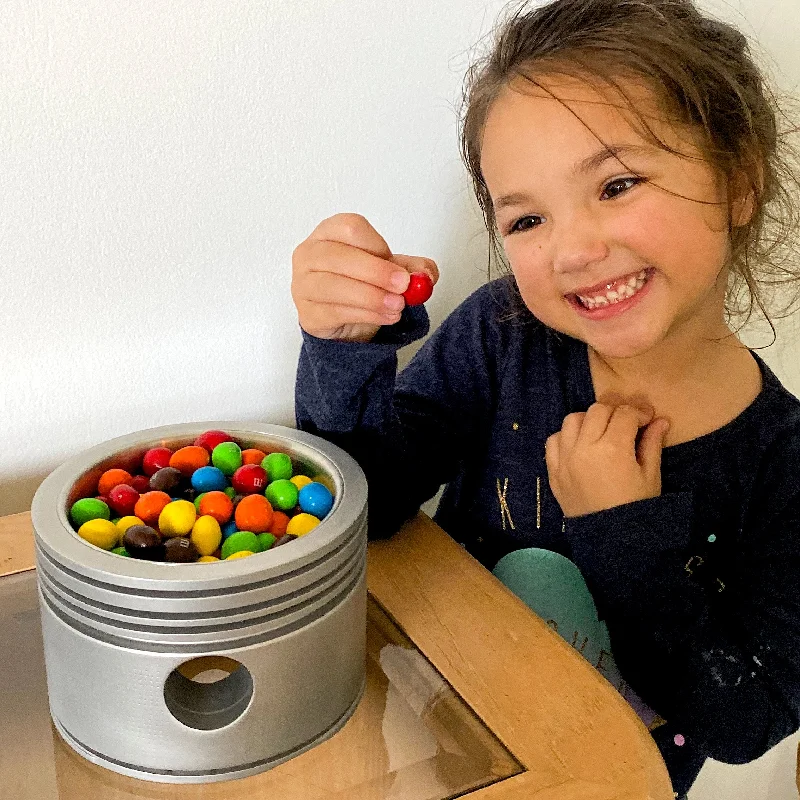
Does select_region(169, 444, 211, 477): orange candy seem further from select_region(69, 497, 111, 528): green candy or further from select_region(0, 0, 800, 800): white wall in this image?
select_region(0, 0, 800, 800): white wall

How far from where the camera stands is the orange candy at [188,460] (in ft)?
1.77

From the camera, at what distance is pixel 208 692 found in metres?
0.49

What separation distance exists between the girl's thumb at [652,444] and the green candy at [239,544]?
0.37 meters

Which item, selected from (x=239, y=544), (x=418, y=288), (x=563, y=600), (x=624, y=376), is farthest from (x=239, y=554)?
(x=624, y=376)

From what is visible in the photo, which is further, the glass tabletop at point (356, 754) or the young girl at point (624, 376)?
the young girl at point (624, 376)

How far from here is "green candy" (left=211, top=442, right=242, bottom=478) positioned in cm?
54

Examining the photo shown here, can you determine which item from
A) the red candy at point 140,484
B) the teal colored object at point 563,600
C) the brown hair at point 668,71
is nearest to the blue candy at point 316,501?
the red candy at point 140,484

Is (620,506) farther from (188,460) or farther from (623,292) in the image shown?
(188,460)

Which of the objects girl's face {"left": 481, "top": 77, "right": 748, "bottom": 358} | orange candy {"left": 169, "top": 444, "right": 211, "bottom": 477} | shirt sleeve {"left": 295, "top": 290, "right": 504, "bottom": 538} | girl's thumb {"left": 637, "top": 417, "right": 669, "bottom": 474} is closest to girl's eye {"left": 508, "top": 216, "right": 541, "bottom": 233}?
girl's face {"left": 481, "top": 77, "right": 748, "bottom": 358}

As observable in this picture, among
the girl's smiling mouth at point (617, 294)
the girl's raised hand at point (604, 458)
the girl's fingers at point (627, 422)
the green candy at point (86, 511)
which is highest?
the girl's smiling mouth at point (617, 294)

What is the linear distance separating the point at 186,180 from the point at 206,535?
34cm

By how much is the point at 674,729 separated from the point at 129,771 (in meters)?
0.43

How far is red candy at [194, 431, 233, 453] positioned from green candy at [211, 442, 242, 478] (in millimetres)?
14

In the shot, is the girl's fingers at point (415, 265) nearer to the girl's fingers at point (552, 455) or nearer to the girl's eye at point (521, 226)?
the girl's eye at point (521, 226)
